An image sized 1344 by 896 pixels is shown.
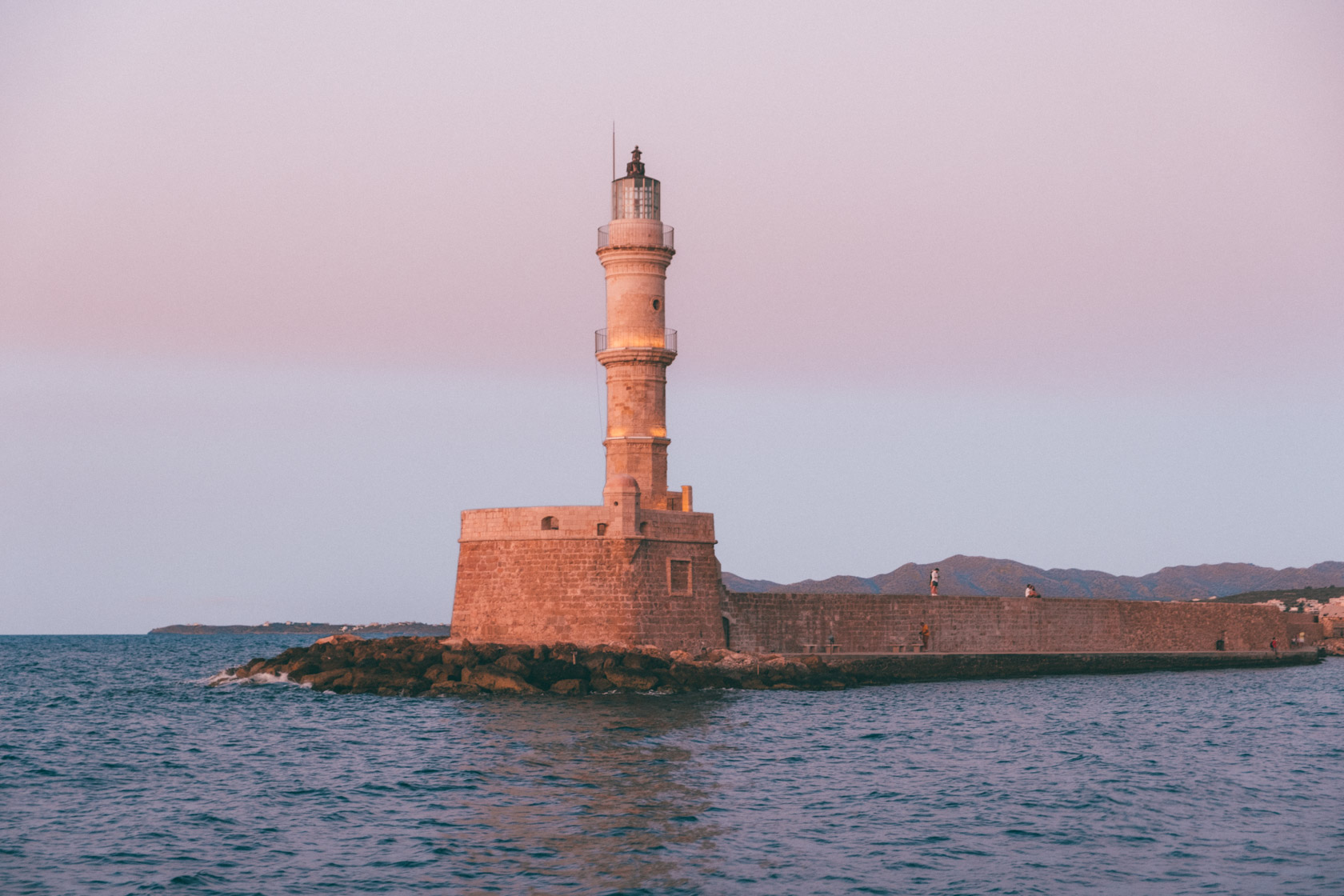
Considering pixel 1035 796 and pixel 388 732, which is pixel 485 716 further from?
pixel 1035 796

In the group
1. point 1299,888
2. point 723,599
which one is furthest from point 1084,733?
point 1299,888

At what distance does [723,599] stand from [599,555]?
12.0 ft

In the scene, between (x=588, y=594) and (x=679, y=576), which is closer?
(x=588, y=594)

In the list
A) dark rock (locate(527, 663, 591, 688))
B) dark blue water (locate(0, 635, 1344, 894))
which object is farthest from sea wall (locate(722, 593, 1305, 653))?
dark rock (locate(527, 663, 591, 688))

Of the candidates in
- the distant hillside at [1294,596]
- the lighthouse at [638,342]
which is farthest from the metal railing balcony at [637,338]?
the distant hillside at [1294,596]

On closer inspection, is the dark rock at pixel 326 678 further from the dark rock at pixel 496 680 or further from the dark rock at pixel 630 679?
the dark rock at pixel 630 679

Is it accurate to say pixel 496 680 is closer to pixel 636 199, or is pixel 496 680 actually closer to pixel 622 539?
pixel 622 539

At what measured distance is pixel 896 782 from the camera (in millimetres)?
18359

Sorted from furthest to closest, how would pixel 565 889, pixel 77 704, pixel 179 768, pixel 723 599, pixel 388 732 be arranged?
pixel 77 704, pixel 723 599, pixel 388 732, pixel 179 768, pixel 565 889

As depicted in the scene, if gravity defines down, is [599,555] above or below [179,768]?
above

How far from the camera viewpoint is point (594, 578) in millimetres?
28828

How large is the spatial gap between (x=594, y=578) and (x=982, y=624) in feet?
40.7

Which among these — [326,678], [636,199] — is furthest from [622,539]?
[636,199]

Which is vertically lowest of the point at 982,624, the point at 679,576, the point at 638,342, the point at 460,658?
the point at 460,658
